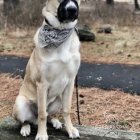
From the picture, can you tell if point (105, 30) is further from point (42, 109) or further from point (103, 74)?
point (42, 109)

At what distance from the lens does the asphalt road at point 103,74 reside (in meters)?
9.46

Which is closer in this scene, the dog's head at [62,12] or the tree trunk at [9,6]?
the dog's head at [62,12]

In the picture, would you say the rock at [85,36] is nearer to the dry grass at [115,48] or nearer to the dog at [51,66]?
the dry grass at [115,48]

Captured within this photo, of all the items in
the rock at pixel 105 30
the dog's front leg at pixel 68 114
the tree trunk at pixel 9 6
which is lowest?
the rock at pixel 105 30

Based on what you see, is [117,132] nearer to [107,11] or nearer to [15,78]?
[15,78]

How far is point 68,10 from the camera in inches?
182

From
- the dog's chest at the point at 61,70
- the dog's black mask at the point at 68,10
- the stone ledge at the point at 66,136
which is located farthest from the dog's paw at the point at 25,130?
the dog's black mask at the point at 68,10

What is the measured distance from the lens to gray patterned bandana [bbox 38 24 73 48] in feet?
16.2

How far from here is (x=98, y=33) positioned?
661 inches

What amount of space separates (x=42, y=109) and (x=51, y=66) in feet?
1.64

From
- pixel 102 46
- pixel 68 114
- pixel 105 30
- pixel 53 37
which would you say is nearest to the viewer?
pixel 53 37

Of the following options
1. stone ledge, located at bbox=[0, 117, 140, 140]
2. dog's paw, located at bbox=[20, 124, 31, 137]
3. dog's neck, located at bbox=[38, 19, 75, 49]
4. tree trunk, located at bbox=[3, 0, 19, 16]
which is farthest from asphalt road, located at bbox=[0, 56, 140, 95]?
tree trunk, located at bbox=[3, 0, 19, 16]

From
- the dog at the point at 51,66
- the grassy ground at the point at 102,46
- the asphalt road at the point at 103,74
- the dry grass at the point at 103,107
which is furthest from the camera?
the grassy ground at the point at 102,46

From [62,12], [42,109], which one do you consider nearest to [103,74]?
[42,109]
